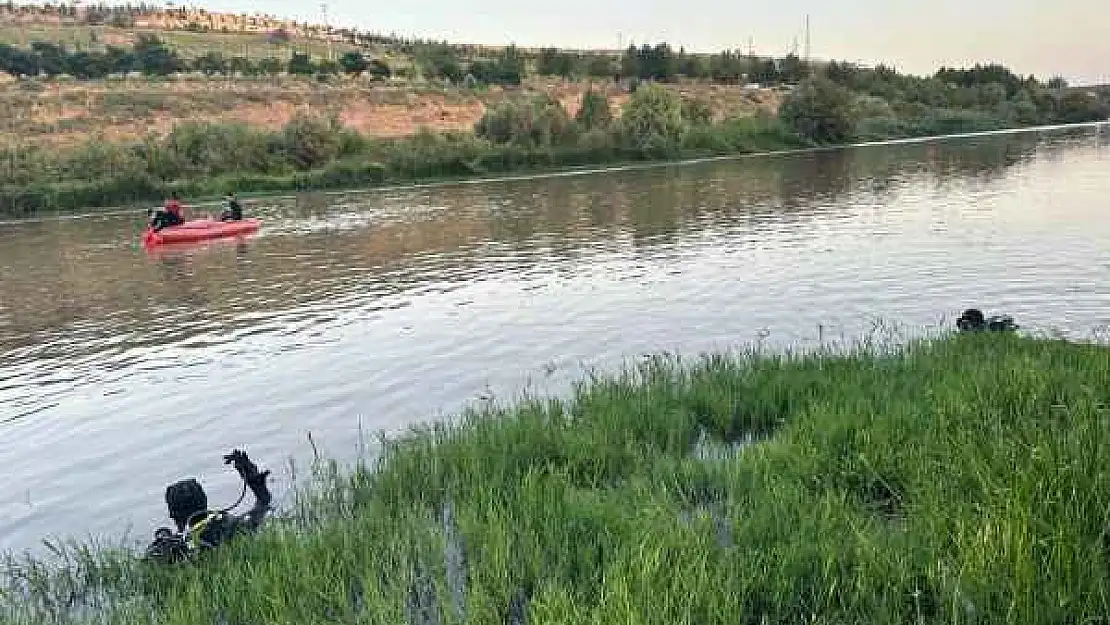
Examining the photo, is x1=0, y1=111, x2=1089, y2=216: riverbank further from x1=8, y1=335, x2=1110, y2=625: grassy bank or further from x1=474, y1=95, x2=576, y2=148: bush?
x1=8, y1=335, x2=1110, y2=625: grassy bank

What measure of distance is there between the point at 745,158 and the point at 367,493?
254 feet

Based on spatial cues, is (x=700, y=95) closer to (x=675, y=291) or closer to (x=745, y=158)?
(x=745, y=158)

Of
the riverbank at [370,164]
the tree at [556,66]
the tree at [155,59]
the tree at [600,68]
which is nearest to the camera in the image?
the riverbank at [370,164]

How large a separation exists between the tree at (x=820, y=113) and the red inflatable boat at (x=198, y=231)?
72630 millimetres

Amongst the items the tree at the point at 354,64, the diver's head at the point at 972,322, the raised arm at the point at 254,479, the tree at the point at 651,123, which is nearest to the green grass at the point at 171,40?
the tree at the point at 354,64

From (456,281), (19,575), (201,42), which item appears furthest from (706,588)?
(201,42)

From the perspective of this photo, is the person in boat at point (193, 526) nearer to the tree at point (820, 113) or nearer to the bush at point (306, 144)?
the bush at point (306, 144)

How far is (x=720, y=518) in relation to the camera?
6684 millimetres

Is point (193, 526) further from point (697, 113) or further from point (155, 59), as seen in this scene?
point (155, 59)

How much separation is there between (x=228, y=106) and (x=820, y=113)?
64247 mm

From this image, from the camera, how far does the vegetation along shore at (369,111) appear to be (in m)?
70.7

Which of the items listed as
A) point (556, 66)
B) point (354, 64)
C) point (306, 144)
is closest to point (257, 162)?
point (306, 144)

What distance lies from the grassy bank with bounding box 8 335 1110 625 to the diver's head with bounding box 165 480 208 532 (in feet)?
2.47

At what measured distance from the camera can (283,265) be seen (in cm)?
2956
